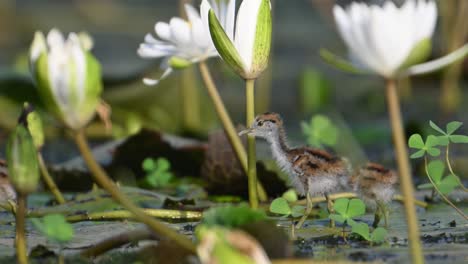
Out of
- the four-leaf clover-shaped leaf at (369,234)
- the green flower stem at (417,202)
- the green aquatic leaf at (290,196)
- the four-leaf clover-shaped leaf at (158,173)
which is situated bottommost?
the four-leaf clover-shaped leaf at (369,234)

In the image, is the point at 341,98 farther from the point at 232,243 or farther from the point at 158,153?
the point at 232,243

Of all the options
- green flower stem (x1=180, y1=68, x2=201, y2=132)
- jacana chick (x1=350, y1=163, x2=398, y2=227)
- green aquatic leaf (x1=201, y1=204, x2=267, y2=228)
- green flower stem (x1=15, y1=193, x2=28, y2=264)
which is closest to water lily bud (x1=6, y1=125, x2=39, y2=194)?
green flower stem (x1=15, y1=193, x2=28, y2=264)

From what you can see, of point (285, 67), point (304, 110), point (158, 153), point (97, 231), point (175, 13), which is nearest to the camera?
point (97, 231)

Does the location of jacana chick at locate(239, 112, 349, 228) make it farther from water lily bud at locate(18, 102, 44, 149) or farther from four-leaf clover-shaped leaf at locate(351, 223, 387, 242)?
water lily bud at locate(18, 102, 44, 149)

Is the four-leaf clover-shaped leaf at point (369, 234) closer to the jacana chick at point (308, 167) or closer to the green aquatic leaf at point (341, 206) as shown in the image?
the green aquatic leaf at point (341, 206)

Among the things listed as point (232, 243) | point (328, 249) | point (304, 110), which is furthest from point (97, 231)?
point (304, 110)

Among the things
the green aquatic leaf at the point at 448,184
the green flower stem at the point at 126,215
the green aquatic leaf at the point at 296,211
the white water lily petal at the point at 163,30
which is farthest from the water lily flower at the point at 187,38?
the green aquatic leaf at the point at 448,184

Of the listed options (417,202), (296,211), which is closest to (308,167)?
(296,211)
